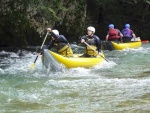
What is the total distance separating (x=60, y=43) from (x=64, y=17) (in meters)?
9.42

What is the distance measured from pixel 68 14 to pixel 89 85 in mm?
12640

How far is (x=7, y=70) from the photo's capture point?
10.8 meters

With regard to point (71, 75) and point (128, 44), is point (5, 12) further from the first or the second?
point (71, 75)

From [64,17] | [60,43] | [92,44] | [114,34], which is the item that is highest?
[64,17]

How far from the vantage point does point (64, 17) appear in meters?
19.9

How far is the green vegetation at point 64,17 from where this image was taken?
15922 millimetres

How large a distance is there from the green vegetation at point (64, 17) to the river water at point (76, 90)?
169 inches

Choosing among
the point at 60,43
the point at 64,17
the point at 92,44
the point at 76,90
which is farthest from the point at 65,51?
the point at 64,17

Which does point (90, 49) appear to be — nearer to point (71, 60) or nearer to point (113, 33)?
point (71, 60)

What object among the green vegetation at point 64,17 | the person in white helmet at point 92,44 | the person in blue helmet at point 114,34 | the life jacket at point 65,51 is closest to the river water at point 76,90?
the life jacket at point 65,51

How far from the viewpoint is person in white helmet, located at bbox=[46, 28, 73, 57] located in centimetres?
1059

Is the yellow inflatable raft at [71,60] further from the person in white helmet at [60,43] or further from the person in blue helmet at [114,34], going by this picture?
the person in blue helmet at [114,34]

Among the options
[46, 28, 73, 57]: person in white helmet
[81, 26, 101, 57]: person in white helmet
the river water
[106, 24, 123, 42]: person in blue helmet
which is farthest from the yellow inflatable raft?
[106, 24, 123, 42]: person in blue helmet

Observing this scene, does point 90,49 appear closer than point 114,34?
Yes
